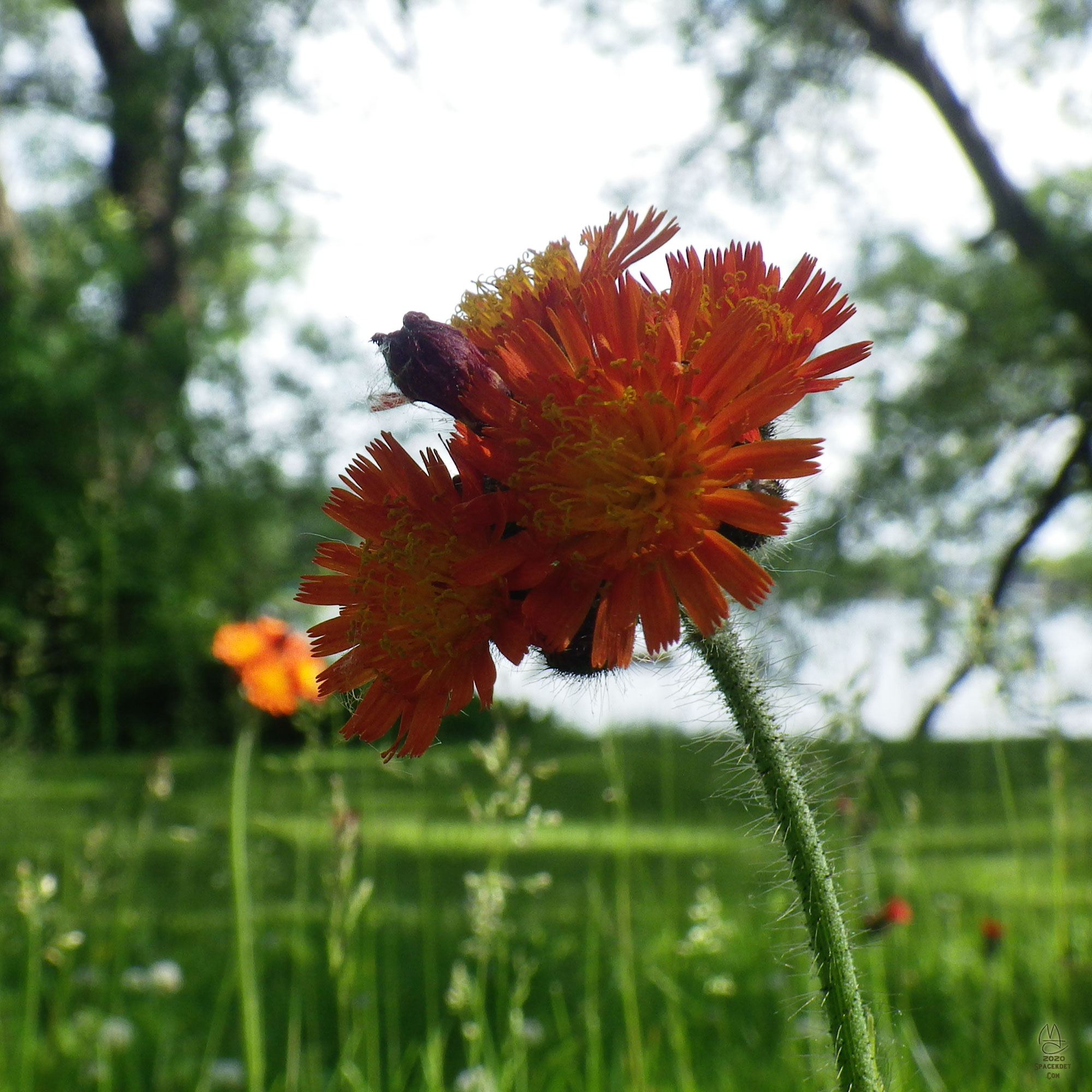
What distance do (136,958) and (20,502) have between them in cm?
737

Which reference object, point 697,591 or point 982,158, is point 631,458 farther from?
point 982,158

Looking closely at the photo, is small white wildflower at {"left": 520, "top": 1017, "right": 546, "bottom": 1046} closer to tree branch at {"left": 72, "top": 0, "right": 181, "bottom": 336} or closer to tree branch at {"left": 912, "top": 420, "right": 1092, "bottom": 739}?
tree branch at {"left": 912, "top": 420, "right": 1092, "bottom": 739}

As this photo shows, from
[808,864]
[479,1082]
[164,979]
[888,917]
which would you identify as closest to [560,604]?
[808,864]

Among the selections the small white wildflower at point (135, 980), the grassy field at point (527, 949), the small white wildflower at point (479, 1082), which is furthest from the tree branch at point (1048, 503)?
the small white wildflower at point (479, 1082)

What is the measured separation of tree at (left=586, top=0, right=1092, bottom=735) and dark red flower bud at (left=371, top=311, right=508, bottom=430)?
834 cm

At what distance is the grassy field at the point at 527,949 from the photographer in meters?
1.70

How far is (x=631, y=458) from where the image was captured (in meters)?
0.73

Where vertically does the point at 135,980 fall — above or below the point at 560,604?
below

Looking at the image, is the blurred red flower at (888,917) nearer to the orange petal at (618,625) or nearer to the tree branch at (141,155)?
the orange petal at (618,625)

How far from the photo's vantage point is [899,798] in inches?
230

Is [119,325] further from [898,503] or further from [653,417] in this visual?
[653,417]

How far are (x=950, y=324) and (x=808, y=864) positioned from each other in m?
14.0

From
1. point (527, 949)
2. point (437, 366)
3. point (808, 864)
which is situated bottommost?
point (527, 949)

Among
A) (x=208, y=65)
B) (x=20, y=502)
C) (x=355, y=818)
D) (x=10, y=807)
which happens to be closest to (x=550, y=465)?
(x=355, y=818)
